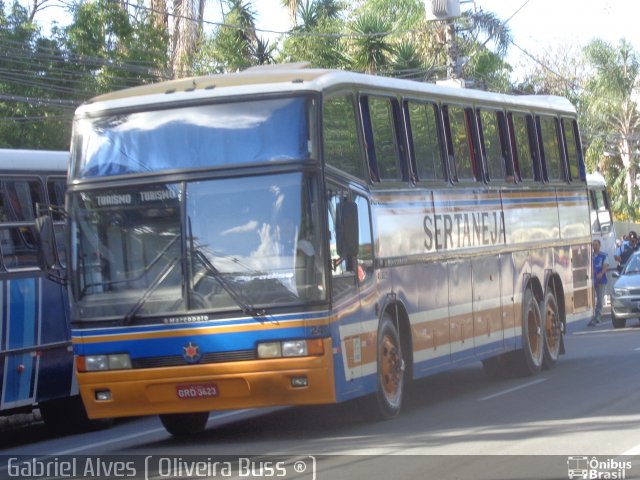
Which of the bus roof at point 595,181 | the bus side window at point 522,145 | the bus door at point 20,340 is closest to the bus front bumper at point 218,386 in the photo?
the bus door at point 20,340

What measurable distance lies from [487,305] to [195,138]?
5.76 meters

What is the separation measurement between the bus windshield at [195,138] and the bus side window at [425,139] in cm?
295

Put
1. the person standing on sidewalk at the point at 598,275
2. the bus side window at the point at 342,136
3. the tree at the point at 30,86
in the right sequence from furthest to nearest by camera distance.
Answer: the person standing on sidewalk at the point at 598,275 < the tree at the point at 30,86 < the bus side window at the point at 342,136

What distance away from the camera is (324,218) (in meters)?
11.4

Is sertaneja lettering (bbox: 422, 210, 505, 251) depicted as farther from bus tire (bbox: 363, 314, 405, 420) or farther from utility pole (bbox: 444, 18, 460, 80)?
utility pole (bbox: 444, 18, 460, 80)

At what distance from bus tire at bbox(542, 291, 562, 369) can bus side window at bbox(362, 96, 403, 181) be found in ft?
17.6

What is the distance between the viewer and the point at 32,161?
14703mm

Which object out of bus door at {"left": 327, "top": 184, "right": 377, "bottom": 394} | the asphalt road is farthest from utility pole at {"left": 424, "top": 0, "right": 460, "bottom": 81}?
bus door at {"left": 327, "top": 184, "right": 377, "bottom": 394}

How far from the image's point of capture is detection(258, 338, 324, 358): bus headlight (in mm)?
11336

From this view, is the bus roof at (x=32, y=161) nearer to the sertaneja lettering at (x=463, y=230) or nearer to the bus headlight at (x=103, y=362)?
the bus headlight at (x=103, y=362)

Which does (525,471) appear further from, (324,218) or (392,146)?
(392,146)

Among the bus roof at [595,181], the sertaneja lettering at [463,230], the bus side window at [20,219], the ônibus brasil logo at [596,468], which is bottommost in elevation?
the ônibus brasil logo at [596,468]

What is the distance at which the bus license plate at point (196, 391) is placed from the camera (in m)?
11.5

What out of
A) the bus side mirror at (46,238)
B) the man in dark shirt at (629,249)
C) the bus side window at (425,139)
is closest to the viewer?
the bus side mirror at (46,238)
